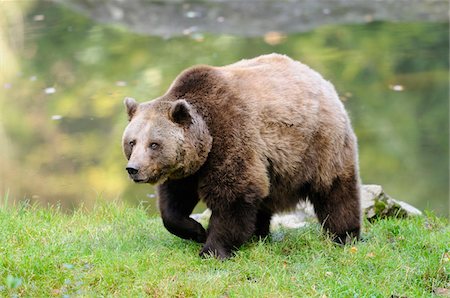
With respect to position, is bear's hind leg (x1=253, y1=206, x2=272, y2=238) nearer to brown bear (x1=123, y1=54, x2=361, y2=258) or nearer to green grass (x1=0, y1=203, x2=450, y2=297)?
brown bear (x1=123, y1=54, x2=361, y2=258)

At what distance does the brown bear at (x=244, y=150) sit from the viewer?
247 inches

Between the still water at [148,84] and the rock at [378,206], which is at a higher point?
the rock at [378,206]

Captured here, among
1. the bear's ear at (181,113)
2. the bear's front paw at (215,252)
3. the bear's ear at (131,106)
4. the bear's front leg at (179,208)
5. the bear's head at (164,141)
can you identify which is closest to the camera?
the bear's head at (164,141)

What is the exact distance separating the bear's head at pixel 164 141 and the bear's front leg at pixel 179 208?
0.27 meters

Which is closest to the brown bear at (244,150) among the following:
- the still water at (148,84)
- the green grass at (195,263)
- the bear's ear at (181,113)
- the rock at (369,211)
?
the bear's ear at (181,113)

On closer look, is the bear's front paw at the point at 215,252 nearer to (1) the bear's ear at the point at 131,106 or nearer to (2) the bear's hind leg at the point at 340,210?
(2) the bear's hind leg at the point at 340,210

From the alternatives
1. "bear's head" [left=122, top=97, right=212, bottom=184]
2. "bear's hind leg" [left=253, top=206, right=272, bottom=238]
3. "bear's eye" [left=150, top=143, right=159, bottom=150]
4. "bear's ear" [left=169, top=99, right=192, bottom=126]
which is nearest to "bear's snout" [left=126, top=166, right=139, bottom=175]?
"bear's head" [left=122, top=97, right=212, bottom=184]

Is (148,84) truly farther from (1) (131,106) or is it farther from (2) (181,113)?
(2) (181,113)

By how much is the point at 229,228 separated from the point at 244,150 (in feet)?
2.19

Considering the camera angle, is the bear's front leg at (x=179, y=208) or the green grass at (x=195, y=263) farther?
the bear's front leg at (x=179, y=208)

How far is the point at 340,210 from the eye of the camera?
7078 mm

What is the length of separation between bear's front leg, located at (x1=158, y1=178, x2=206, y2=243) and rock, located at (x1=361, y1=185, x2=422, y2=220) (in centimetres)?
214

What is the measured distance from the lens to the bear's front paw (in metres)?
6.36

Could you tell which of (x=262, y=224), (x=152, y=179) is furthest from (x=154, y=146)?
(x=262, y=224)
